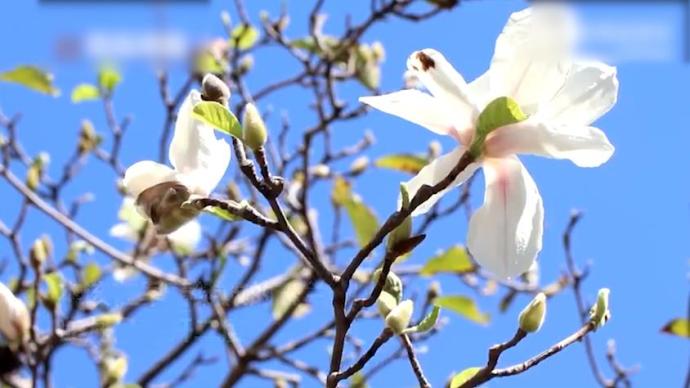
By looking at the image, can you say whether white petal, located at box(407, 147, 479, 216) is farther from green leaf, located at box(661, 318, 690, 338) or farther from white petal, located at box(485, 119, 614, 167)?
green leaf, located at box(661, 318, 690, 338)

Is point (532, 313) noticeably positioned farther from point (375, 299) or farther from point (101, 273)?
point (101, 273)

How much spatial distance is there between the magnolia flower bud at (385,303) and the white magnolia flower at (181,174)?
21cm

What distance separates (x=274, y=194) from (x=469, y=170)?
0.64ft

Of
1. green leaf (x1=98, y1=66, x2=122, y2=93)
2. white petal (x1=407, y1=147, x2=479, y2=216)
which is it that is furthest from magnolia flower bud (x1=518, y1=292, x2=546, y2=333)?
green leaf (x1=98, y1=66, x2=122, y2=93)

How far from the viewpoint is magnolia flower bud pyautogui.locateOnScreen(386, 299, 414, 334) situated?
894mm

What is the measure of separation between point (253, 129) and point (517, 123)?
0.25m

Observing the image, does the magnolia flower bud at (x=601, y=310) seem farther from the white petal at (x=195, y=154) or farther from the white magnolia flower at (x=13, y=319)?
the white magnolia flower at (x=13, y=319)

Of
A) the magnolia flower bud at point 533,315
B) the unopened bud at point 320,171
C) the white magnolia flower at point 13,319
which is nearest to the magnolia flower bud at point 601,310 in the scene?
the magnolia flower bud at point 533,315

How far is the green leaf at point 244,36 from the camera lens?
2.29 meters

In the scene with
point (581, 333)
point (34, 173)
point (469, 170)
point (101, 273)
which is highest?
point (34, 173)

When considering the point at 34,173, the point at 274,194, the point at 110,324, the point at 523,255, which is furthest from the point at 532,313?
the point at 34,173

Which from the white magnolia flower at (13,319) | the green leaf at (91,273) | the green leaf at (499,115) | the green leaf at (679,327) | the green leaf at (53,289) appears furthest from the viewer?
the green leaf at (91,273)

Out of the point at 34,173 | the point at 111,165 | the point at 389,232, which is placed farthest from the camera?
the point at 111,165

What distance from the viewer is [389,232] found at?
0.89 metres
